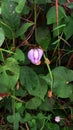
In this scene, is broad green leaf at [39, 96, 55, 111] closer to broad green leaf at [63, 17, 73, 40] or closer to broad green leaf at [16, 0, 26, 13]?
broad green leaf at [63, 17, 73, 40]

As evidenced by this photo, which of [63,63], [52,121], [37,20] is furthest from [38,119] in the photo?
[37,20]

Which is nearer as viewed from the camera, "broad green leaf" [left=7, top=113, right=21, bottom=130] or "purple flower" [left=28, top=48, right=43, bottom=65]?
"purple flower" [left=28, top=48, right=43, bottom=65]

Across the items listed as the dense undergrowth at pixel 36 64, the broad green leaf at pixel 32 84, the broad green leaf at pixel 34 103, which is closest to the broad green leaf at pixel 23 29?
the dense undergrowth at pixel 36 64

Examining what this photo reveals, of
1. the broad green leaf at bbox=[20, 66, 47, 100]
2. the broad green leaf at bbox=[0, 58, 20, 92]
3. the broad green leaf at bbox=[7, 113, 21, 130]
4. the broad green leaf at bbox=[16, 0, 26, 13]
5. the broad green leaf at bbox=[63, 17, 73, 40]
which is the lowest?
the broad green leaf at bbox=[7, 113, 21, 130]

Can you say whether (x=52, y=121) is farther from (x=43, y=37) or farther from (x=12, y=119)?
(x=43, y=37)

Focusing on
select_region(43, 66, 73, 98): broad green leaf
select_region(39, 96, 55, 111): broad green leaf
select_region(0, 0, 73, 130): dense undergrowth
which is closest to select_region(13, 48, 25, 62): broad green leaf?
select_region(0, 0, 73, 130): dense undergrowth

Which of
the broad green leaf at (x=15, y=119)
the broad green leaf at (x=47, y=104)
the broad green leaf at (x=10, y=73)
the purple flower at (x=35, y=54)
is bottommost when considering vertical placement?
the broad green leaf at (x=15, y=119)

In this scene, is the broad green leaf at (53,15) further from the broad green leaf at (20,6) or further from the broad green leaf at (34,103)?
the broad green leaf at (34,103)
